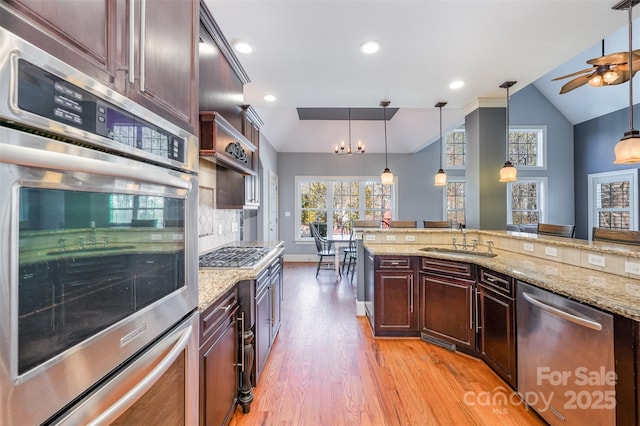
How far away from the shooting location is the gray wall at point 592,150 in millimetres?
5750

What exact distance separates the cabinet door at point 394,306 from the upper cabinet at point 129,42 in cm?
232

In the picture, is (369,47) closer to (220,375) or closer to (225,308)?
(225,308)

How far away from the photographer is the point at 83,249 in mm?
605

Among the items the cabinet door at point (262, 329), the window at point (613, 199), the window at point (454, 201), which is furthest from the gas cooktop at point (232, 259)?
the window at point (613, 199)

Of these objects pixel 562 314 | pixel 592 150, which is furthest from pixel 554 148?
pixel 562 314

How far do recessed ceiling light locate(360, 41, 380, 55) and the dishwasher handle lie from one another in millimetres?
2200

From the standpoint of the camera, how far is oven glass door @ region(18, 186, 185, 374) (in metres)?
0.49

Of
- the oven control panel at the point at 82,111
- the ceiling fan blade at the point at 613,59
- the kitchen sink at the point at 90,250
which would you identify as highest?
the ceiling fan blade at the point at 613,59

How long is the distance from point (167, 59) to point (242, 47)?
1.72 m

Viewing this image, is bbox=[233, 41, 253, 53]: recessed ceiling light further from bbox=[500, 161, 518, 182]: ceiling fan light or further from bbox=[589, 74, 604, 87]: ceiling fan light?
bbox=[589, 74, 604, 87]: ceiling fan light

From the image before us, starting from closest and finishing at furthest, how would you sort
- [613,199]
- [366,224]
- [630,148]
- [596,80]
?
[630,148]
[596,80]
[366,224]
[613,199]

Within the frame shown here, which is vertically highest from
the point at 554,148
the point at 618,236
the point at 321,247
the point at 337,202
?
the point at 554,148

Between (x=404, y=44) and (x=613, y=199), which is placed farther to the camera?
(x=613, y=199)

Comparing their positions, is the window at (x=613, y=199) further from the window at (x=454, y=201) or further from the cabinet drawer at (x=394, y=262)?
the cabinet drawer at (x=394, y=262)
